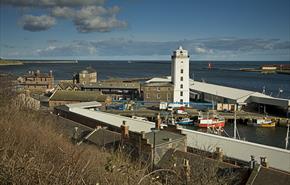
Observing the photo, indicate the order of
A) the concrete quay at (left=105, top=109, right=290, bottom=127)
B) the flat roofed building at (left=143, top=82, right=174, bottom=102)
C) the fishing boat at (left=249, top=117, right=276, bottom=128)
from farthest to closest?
the flat roofed building at (left=143, top=82, right=174, bottom=102)
the concrete quay at (left=105, top=109, right=290, bottom=127)
the fishing boat at (left=249, top=117, right=276, bottom=128)

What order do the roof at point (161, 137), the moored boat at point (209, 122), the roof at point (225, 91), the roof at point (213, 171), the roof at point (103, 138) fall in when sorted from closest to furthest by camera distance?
the roof at point (213, 171)
the roof at point (161, 137)
the roof at point (103, 138)
the moored boat at point (209, 122)
the roof at point (225, 91)

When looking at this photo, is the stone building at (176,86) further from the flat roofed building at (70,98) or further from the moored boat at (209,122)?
the moored boat at (209,122)

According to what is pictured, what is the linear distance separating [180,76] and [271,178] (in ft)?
113

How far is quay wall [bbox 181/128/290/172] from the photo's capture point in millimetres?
14078

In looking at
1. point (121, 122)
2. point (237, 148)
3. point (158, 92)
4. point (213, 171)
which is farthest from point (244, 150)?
point (158, 92)

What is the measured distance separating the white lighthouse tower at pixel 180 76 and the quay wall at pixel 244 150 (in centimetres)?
2576

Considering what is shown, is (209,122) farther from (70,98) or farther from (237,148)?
(237,148)

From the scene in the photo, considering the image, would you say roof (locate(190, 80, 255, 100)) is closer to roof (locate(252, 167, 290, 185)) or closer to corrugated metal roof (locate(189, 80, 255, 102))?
corrugated metal roof (locate(189, 80, 255, 102))

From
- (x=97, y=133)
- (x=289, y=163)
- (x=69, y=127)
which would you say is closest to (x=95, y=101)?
(x=69, y=127)

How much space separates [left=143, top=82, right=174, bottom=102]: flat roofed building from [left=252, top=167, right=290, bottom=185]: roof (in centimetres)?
3315

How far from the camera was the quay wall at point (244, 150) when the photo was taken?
46.2 feet

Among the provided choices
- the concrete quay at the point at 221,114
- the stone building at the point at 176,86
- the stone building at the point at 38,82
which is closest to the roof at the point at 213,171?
the concrete quay at the point at 221,114

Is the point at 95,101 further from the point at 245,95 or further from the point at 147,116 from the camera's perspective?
the point at 245,95

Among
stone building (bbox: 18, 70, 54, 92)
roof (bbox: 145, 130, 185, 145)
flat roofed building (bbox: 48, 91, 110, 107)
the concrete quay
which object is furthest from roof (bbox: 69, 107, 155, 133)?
stone building (bbox: 18, 70, 54, 92)
